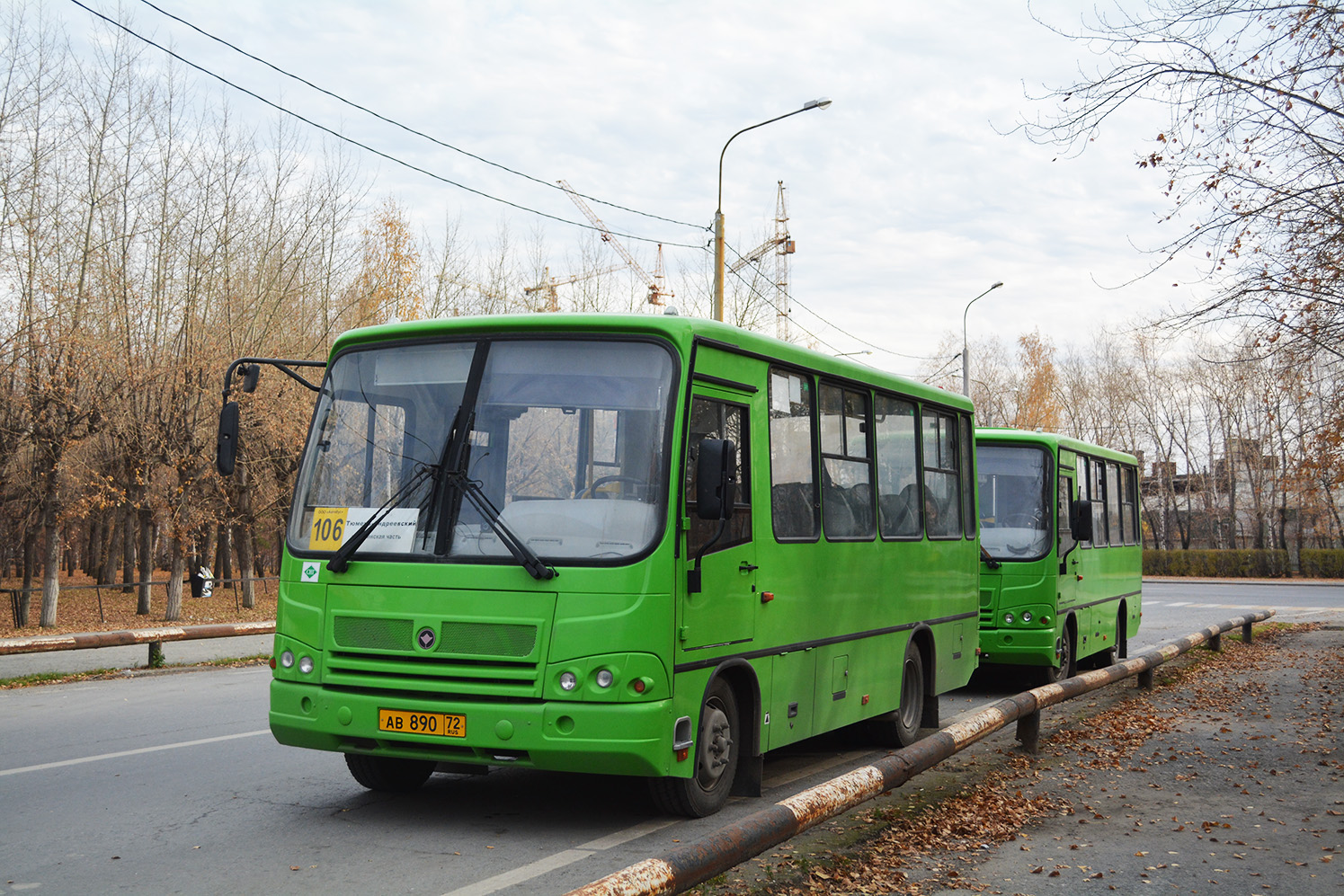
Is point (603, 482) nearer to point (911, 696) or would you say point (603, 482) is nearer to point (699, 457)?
point (699, 457)

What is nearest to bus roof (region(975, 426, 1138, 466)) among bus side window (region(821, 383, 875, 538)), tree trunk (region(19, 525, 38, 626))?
bus side window (region(821, 383, 875, 538))

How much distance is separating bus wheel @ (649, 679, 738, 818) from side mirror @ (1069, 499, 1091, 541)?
8.62 metres

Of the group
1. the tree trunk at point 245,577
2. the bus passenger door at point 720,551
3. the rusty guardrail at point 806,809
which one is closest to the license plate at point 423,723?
the bus passenger door at point 720,551

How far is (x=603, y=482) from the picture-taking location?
22.9 ft

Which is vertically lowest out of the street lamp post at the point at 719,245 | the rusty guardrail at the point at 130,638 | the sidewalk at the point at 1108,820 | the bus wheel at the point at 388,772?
the sidewalk at the point at 1108,820

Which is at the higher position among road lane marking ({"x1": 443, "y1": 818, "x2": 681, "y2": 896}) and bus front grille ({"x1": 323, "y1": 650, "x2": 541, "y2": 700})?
bus front grille ({"x1": 323, "y1": 650, "x2": 541, "y2": 700})

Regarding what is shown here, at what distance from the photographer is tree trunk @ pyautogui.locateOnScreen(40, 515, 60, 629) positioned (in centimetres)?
2686

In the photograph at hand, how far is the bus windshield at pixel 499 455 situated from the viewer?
6945mm

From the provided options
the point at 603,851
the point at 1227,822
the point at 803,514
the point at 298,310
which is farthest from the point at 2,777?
the point at 298,310

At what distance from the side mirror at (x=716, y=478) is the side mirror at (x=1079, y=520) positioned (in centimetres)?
926

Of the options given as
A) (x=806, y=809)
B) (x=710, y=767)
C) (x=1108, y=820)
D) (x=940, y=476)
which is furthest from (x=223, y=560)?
(x=806, y=809)

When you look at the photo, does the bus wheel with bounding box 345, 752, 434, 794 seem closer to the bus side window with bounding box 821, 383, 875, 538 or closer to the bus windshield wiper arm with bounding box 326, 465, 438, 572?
the bus windshield wiper arm with bounding box 326, 465, 438, 572

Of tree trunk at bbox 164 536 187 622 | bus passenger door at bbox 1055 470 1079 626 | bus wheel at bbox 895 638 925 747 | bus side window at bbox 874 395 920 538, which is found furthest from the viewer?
tree trunk at bbox 164 536 187 622

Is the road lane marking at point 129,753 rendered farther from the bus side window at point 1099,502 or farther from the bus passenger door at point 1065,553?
the bus side window at point 1099,502
